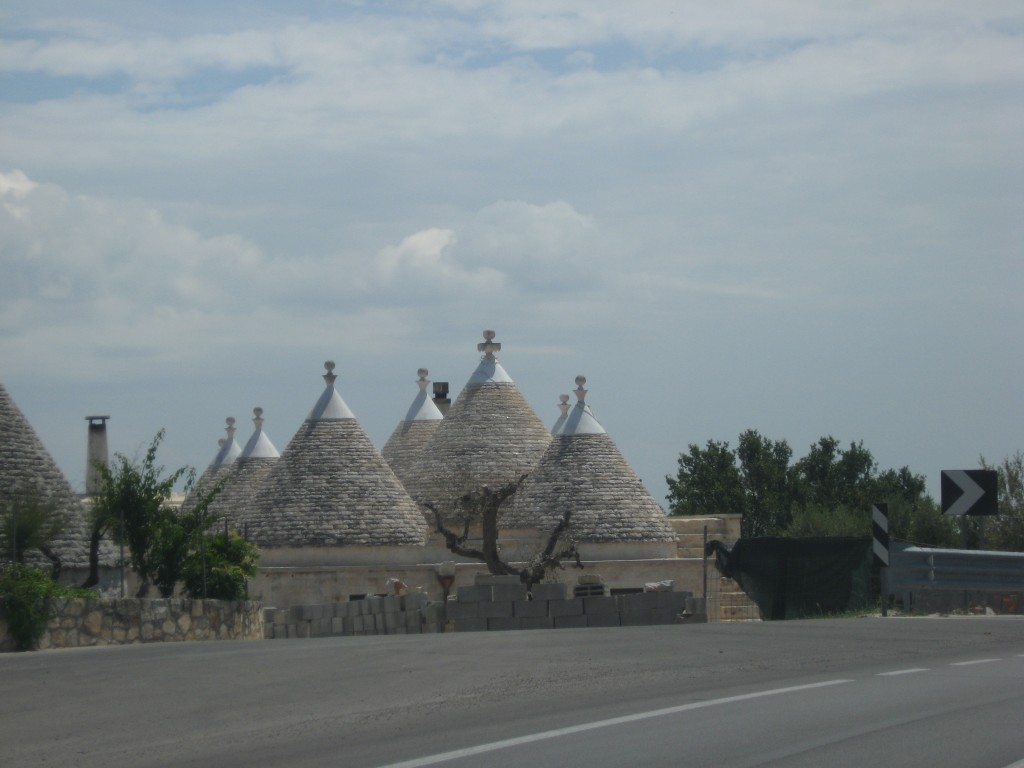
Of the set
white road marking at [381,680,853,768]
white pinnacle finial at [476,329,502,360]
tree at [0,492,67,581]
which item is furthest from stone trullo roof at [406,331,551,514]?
white road marking at [381,680,853,768]

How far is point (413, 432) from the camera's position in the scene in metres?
44.0

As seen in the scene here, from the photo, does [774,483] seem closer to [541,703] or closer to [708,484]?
[708,484]

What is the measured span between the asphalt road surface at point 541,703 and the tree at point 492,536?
59.7 feet

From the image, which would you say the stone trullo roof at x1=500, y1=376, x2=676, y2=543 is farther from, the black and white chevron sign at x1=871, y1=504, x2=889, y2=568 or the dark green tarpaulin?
the black and white chevron sign at x1=871, y1=504, x2=889, y2=568

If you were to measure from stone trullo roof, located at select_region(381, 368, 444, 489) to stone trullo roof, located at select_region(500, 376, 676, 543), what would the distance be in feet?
23.7

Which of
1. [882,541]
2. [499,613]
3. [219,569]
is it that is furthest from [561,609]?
[882,541]

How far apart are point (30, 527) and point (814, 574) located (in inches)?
427

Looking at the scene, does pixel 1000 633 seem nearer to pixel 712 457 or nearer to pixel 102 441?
pixel 102 441

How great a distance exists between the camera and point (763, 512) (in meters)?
65.6

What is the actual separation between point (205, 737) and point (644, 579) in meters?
25.4

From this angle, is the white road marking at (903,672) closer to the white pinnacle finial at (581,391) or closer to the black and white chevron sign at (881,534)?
the black and white chevron sign at (881,534)

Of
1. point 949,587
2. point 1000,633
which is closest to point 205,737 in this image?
point 1000,633

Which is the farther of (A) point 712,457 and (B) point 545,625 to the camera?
(A) point 712,457

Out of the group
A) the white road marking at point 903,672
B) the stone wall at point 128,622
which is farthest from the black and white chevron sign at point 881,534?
the stone wall at point 128,622
